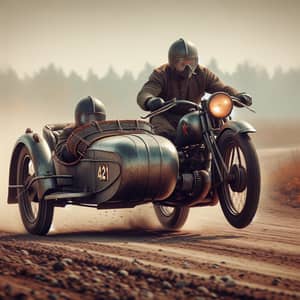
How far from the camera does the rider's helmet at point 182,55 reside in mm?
10305

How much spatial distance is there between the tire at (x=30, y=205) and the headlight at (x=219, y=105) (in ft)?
6.85

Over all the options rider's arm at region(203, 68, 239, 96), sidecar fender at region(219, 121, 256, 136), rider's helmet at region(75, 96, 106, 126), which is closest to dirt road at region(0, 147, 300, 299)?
sidecar fender at region(219, 121, 256, 136)

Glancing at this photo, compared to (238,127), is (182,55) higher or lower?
higher

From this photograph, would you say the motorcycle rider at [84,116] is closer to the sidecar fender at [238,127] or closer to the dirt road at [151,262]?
the dirt road at [151,262]

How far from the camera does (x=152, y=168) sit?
29.2 feet

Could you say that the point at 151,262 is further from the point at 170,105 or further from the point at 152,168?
the point at 170,105

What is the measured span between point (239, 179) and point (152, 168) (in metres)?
0.95

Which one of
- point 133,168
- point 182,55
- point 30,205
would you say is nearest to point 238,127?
point 133,168

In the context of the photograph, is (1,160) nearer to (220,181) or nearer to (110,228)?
(110,228)

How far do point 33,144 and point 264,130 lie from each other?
16.9 m

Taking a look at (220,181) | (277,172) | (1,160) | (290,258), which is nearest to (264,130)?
(277,172)

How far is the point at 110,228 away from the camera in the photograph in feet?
36.2

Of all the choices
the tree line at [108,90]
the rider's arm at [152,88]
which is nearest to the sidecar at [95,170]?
the rider's arm at [152,88]

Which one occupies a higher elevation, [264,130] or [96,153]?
[264,130]
